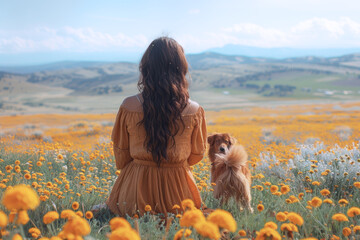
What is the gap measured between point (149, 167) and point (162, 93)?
82 cm

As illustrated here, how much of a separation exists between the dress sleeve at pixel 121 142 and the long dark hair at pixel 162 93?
33 centimetres

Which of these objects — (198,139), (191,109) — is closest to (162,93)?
(191,109)

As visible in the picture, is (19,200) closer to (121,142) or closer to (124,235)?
(124,235)

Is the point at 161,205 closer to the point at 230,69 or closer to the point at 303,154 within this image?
the point at 303,154

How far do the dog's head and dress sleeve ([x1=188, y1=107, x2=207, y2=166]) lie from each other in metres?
0.60

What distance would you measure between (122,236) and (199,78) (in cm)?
11122

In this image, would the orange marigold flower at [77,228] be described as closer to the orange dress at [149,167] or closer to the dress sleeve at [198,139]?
the orange dress at [149,167]

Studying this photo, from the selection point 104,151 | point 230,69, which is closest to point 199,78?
point 230,69

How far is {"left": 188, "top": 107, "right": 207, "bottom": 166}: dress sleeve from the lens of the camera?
12.2 ft

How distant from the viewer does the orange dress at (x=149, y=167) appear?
3.59 m

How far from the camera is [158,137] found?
3438 millimetres

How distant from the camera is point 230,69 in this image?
478 ft

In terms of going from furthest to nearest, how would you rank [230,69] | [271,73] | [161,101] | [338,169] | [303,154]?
[230,69], [271,73], [303,154], [338,169], [161,101]

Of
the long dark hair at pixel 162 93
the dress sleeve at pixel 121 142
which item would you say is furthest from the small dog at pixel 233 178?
the dress sleeve at pixel 121 142
